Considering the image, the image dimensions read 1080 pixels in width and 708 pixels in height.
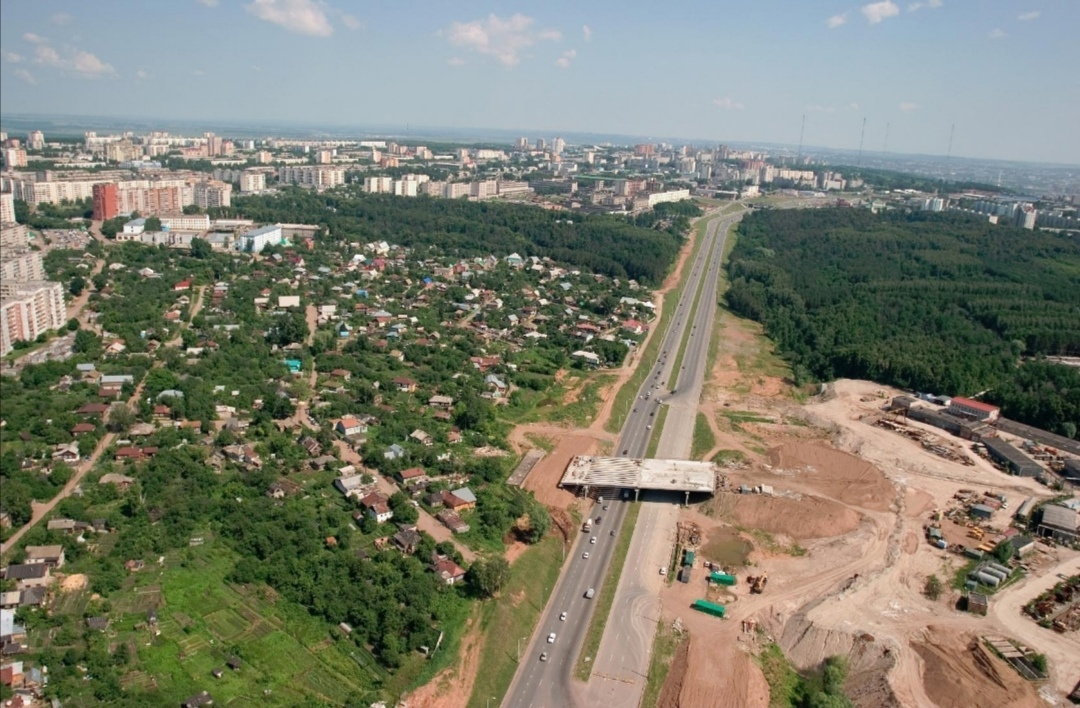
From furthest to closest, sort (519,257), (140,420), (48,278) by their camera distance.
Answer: (519,257) < (48,278) < (140,420)

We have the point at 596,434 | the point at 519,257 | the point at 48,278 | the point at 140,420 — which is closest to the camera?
the point at 140,420

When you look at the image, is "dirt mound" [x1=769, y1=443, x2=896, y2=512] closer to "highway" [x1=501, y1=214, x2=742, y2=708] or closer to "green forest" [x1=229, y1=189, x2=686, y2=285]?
"highway" [x1=501, y1=214, x2=742, y2=708]

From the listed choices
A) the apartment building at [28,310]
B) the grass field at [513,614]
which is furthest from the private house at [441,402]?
the apartment building at [28,310]

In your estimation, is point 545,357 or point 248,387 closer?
point 248,387

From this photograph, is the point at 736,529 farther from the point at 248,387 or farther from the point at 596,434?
the point at 248,387

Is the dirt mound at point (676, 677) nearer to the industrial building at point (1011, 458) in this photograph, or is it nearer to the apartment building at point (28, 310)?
the industrial building at point (1011, 458)

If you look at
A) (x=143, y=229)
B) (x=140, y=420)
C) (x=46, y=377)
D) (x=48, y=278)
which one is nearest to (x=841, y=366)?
(x=140, y=420)

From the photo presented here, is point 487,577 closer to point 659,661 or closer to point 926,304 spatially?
point 659,661

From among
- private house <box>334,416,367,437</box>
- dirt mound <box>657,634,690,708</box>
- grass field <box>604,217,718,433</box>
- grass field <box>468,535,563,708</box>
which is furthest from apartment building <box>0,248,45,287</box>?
dirt mound <box>657,634,690,708</box>
